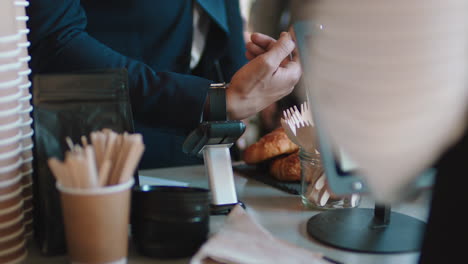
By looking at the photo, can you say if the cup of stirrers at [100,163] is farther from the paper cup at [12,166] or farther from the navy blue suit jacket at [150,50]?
the navy blue suit jacket at [150,50]

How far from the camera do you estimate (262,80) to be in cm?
110

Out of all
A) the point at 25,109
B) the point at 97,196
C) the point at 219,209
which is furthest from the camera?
the point at 219,209

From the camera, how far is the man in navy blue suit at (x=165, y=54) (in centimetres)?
104

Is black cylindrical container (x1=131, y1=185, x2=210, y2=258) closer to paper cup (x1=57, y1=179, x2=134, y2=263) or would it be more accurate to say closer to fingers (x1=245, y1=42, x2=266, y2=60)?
paper cup (x1=57, y1=179, x2=134, y2=263)

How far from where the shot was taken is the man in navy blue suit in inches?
41.1

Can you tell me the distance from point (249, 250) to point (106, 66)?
0.60 meters

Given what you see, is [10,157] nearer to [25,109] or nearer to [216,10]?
[25,109]

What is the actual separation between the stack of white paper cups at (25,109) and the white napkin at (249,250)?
0.28 metres

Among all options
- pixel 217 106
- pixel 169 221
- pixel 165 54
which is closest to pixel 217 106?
pixel 217 106

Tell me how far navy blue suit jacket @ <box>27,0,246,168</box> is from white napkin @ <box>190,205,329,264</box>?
15.6 inches

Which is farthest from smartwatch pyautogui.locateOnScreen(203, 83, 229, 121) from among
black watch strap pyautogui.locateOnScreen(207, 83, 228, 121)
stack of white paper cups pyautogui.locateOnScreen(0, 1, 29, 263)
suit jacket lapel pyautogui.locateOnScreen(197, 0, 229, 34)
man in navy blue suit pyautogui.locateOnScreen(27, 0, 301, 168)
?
suit jacket lapel pyautogui.locateOnScreen(197, 0, 229, 34)

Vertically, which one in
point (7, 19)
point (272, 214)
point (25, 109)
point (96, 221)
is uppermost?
point (7, 19)

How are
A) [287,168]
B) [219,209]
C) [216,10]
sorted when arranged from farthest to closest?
[216,10] < [287,168] < [219,209]

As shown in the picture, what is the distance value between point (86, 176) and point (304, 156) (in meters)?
0.46
